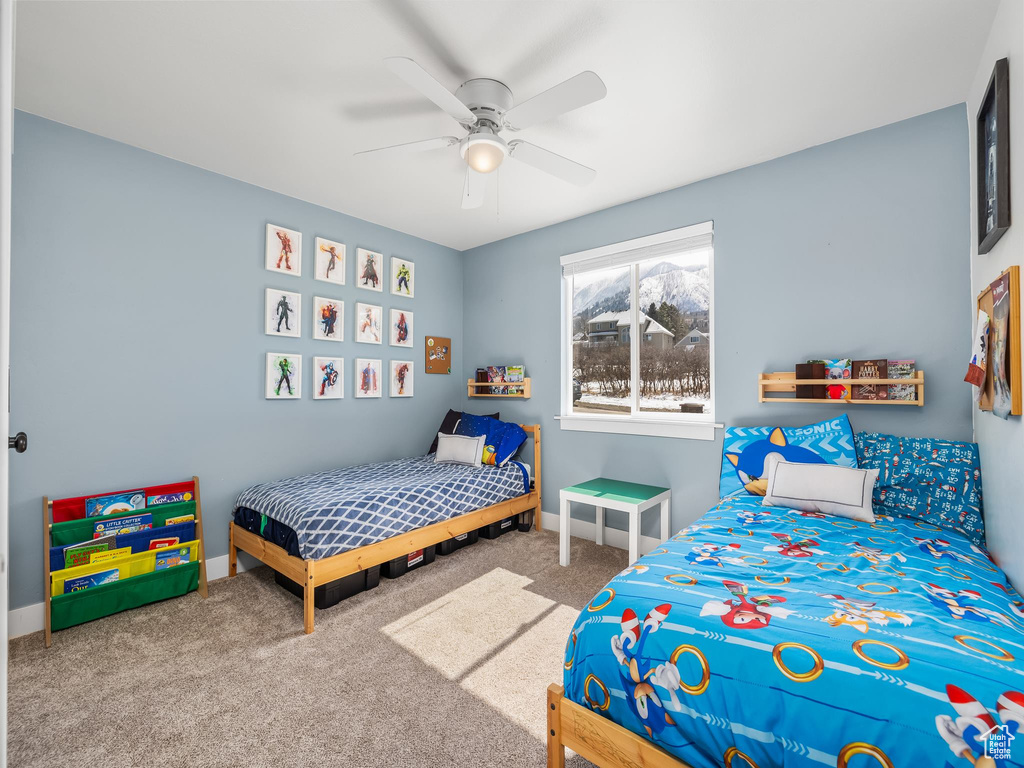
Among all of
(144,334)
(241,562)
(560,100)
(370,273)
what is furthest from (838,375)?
(144,334)

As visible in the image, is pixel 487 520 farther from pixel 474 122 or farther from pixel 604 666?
pixel 474 122

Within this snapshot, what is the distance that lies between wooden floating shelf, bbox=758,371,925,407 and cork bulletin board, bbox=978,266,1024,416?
0.52m

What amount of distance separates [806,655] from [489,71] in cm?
235

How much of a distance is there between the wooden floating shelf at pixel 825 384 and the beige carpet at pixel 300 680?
1.64 metres

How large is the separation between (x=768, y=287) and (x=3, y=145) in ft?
10.6

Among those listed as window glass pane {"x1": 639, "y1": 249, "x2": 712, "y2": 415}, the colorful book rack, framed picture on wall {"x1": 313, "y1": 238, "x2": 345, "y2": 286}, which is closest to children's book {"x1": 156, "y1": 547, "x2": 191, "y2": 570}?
the colorful book rack

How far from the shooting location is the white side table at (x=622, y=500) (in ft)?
9.37

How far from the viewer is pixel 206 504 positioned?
9.59 ft

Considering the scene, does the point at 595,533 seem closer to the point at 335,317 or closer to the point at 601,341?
the point at 601,341

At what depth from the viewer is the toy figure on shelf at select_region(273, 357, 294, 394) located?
326 cm

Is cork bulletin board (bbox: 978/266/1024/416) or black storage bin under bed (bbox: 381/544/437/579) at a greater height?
cork bulletin board (bbox: 978/266/1024/416)

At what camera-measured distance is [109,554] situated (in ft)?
8.05

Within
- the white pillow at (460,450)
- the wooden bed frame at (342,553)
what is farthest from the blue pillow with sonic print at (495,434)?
the wooden bed frame at (342,553)

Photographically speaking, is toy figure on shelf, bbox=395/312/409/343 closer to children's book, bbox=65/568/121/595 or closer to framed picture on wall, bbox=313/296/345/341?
framed picture on wall, bbox=313/296/345/341
